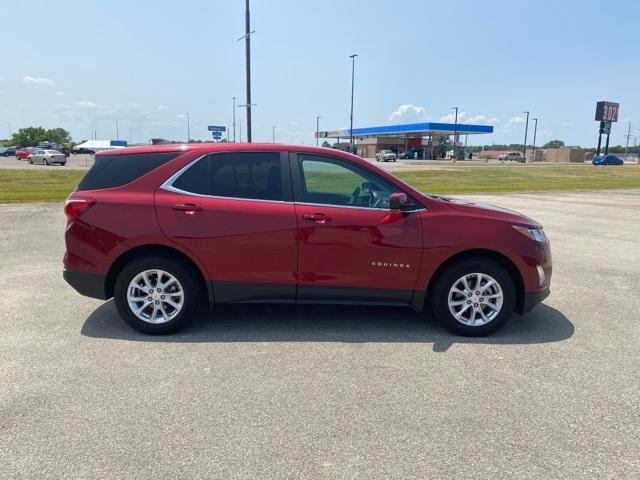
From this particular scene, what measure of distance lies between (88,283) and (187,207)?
46.6 inches

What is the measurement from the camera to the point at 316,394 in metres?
3.46

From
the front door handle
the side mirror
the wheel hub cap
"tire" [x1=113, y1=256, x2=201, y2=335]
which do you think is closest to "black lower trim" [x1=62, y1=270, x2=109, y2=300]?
"tire" [x1=113, y1=256, x2=201, y2=335]

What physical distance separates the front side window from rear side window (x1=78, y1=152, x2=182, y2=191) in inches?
49.6

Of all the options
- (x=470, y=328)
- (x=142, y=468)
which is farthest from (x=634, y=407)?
(x=142, y=468)

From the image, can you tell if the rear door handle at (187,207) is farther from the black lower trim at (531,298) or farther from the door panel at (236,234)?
the black lower trim at (531,298)

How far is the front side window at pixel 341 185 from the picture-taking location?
180 inches

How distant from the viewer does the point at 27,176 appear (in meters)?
24.0

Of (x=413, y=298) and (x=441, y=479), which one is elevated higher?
(x=413, y=298)

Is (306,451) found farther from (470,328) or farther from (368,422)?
(470,328)

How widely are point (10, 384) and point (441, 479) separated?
9.93 feet

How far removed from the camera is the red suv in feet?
14.5

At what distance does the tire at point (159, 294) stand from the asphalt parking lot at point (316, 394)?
134mm

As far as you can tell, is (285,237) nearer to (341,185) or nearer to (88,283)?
(341,185)

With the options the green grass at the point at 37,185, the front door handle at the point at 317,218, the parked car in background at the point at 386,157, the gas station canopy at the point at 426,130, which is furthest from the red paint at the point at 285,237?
the gas station canopy at the point at 426,130
